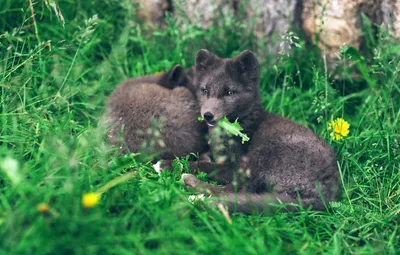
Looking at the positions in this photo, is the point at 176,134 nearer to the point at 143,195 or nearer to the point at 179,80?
the point at 179,80

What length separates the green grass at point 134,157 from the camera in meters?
2.76

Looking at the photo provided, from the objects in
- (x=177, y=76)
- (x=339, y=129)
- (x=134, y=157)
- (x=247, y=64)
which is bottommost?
(x=339, y=129)

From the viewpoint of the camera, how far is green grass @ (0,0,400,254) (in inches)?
108

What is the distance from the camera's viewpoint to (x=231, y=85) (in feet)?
15.0

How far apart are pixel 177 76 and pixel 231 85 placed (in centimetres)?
68

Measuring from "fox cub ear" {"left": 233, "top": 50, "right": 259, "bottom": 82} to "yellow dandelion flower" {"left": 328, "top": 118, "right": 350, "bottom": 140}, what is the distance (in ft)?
2.83

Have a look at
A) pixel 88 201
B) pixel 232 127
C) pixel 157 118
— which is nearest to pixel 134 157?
pixel 157 118

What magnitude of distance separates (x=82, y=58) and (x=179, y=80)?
1150 mm

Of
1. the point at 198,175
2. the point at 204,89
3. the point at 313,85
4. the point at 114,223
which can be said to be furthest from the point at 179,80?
the point at 114,223

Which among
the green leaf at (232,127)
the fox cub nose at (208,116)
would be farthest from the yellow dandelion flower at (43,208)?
the green leaf at (232,127)

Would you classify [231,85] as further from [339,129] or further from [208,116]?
[339,129]

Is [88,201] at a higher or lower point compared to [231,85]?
higher

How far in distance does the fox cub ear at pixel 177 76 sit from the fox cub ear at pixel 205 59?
0.27 m

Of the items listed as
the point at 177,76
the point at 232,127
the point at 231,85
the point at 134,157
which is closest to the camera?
the point at 134,157
